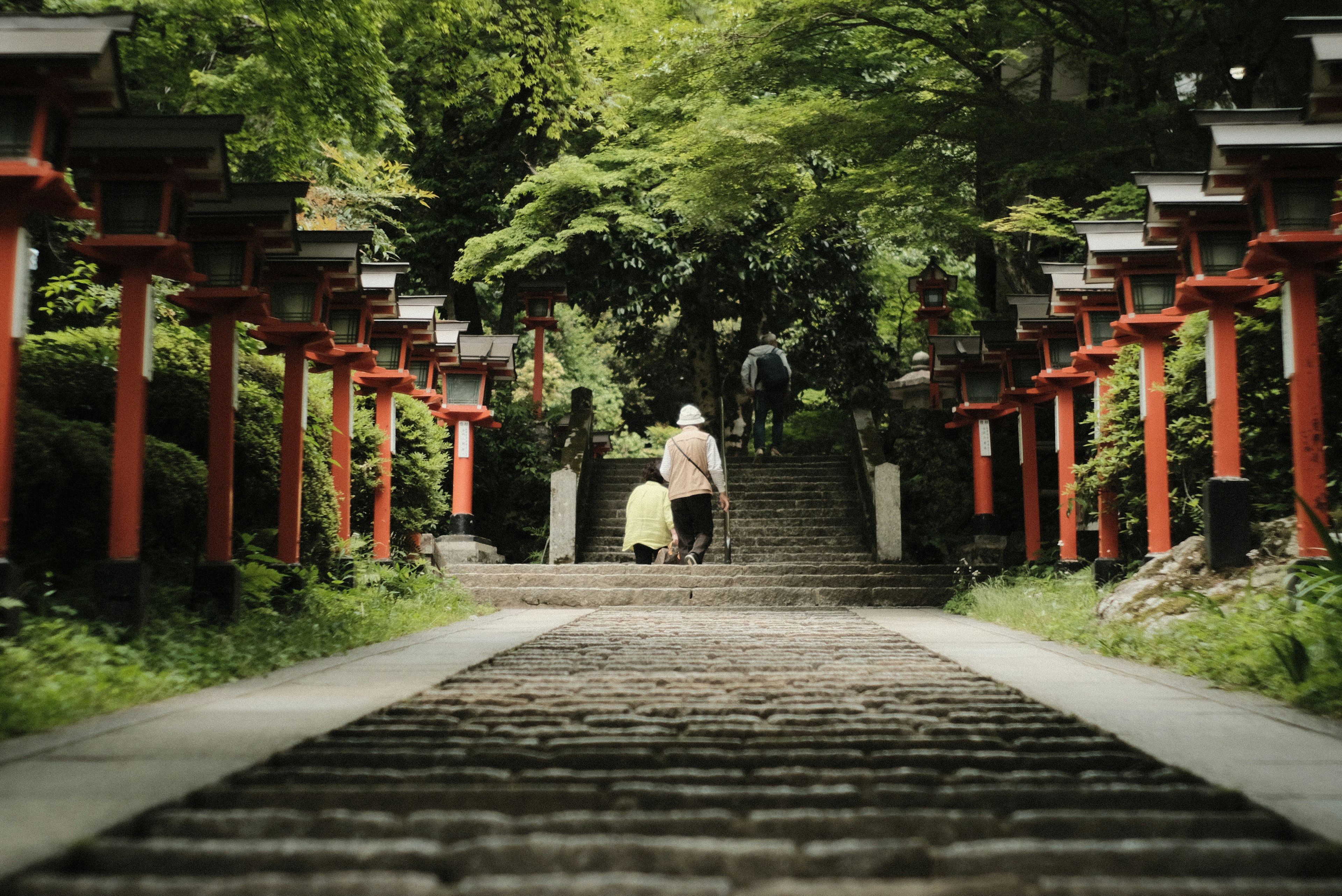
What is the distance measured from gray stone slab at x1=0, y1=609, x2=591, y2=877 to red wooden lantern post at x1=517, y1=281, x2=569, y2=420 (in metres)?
16.2

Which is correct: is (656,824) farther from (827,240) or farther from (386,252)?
(827,240)

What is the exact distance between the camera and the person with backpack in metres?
18.5

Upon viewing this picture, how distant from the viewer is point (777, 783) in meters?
3.14

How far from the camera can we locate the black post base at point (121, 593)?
6.18 m

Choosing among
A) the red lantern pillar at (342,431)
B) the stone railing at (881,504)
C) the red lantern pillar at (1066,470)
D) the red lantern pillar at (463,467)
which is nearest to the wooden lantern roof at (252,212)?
the red lantern pillar at (342,431)

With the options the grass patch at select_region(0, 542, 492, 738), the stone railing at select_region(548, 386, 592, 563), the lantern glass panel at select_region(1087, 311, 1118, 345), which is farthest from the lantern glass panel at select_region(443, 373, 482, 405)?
the lantern glass panel at select_region(1087, 311, 1118, 345)

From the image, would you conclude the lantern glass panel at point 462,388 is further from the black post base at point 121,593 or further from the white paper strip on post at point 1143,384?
the black post base at point 121,593

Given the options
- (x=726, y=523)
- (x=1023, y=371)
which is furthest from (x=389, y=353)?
(x=1023, y=371)

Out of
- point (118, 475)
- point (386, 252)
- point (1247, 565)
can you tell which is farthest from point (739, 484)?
point (118, 475)

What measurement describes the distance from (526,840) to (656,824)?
0.37 meters

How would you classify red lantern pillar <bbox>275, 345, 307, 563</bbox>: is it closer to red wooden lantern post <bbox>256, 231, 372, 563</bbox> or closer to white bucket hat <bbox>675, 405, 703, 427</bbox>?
red wooden lantern post <bbox>256, 231, 372, 563</bbox>

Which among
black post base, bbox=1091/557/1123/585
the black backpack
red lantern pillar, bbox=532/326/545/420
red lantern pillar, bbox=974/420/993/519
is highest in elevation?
red lantern pillar, bbox=532/326/545/420

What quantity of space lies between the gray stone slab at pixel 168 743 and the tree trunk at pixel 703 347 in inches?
661

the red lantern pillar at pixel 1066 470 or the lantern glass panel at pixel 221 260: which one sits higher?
the lantern glass panel at pixel 221 260
